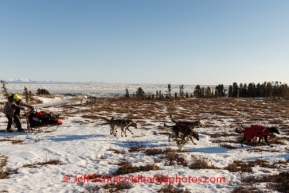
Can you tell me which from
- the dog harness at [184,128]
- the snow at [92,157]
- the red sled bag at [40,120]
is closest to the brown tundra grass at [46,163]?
the snow at [92,157]

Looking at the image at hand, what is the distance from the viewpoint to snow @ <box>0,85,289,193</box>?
6.77m

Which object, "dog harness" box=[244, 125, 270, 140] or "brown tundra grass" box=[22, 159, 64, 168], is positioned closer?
"brown tundra grass" box=[22, 159, 64, 168]

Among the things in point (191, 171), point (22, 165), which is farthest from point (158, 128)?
point (22, 165)

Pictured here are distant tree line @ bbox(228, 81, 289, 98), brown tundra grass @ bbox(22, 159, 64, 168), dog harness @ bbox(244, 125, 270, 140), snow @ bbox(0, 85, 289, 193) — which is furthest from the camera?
distant tree line @ bbox(228, 81, 289, 98)

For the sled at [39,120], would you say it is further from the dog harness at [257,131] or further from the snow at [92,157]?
the dog harness at [257,131]

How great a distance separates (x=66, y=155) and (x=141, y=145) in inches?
149

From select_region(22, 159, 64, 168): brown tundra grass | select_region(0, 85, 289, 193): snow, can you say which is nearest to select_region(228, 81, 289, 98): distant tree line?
select_region(0, 85, 289, 193): snow

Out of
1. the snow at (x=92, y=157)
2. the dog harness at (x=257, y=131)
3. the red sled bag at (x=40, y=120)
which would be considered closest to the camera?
the snow at (x=92, y=157)

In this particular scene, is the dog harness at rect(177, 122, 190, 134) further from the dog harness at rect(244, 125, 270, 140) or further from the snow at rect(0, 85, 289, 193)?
the dog harness at rect(244, 125, 270, 140)

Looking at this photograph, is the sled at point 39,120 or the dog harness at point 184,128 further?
the sled at point 39,120

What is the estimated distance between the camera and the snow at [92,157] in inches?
267

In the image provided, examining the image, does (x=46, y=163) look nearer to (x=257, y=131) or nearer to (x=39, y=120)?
(x=39, y=120)

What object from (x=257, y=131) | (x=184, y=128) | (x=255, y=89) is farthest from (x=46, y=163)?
(x=255, y=89)

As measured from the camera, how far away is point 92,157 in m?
9.61
